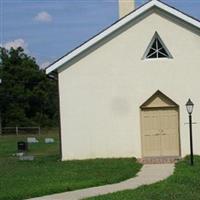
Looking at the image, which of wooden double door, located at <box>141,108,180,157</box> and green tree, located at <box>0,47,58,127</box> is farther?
green tree, located at <box>0,47,58,127</box>

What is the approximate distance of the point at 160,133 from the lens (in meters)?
25.0

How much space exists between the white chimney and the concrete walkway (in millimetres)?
8291

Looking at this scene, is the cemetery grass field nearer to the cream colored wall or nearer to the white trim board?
the cream colored wall

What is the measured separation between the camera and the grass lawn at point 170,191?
535 inches

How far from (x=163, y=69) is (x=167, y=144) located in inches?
120

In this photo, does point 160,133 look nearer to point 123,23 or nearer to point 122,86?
point 122,86

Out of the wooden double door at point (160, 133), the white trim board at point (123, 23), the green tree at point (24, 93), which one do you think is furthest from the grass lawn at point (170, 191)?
the green tree at point (24, 93)

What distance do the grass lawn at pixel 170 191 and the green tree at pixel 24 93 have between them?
58.4 m

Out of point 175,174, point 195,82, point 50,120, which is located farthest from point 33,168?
point 50,120

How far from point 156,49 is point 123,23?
68.5 inches

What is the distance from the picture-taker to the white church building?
2472 centimetres

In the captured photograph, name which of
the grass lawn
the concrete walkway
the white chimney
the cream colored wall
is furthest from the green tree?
the grass lawn

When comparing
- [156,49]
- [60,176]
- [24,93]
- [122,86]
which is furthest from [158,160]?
[24,93]

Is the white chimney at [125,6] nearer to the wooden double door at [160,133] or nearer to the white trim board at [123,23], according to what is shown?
the white trim board at [123,23]
